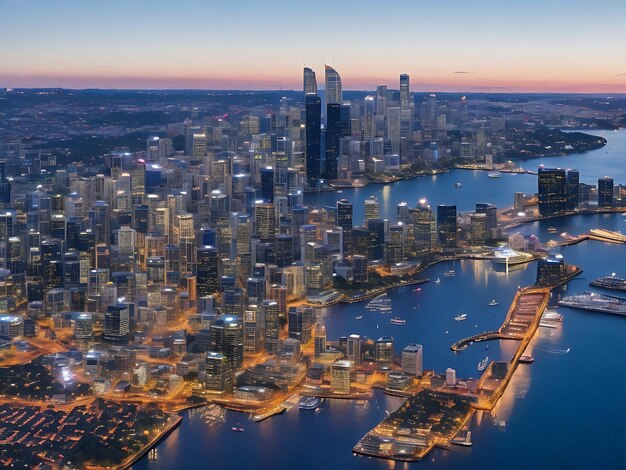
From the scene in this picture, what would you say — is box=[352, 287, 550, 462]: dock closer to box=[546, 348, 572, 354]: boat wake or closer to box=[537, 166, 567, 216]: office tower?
box=[546, 348, 572, 354]: boat wake

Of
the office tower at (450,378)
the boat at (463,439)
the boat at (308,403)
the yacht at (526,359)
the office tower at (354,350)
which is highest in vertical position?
the office tower at (354,350)

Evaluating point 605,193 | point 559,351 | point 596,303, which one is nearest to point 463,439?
point 559,351

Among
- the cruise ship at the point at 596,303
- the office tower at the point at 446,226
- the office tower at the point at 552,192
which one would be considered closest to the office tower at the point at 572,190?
the office tower at the point at 552,192

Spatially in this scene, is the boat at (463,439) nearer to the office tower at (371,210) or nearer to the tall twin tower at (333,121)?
the office tower at (371,210)

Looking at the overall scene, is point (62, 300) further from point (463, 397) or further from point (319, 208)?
point (319, 208)

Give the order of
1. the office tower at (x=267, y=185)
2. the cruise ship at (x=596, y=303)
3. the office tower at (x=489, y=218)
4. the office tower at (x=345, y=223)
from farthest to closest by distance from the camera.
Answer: the office tower at (x=267, y=185), the office tower at (x=489, y=218), the office tower at (x=345, y=223), the cruise ship at (x=596, y=303)

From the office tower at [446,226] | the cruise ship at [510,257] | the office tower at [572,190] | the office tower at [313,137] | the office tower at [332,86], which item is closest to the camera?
the cruise ship at [510,257]

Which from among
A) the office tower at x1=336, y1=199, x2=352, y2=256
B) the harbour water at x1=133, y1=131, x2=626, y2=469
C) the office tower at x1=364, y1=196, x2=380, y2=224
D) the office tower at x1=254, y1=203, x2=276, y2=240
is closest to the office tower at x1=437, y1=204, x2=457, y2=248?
the office tower at x1=364, y1=196, x2=380, y2=224
